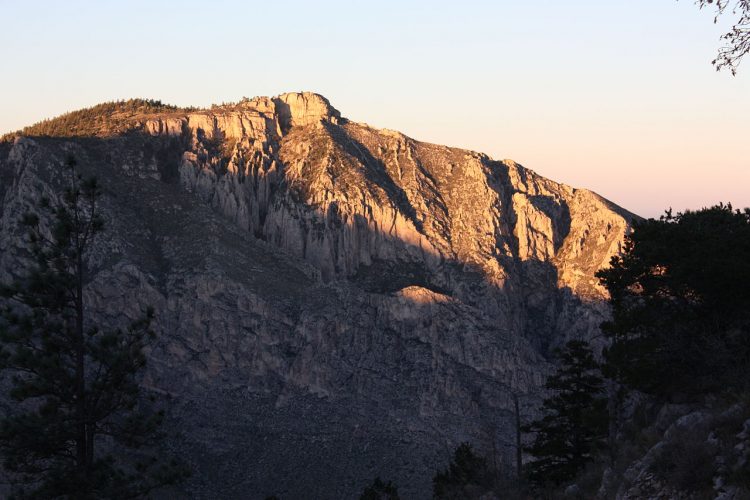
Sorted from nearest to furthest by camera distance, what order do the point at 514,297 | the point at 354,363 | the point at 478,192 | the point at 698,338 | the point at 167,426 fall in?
the point at 698,338 → the point at 167,426 → the point at 354,363 → the point at 514,297 → the point at 478,192

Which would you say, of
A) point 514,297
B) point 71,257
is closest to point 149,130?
point 514,297

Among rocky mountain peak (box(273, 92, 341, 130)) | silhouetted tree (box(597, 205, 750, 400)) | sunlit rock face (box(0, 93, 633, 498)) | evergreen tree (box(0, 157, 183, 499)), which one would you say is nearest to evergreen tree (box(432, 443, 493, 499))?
silhouetted tree (box(597, 205, 750, 400))

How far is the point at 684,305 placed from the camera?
4425 cm

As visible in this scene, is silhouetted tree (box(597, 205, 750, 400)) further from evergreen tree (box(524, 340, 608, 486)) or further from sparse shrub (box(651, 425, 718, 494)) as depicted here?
sparse shrub (box(651, 425, 718, 494))

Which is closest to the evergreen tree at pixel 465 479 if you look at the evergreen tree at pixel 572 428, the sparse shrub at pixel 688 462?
the evergreen tree at pixel 572 428

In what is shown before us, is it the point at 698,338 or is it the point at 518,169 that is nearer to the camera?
the point at 698,338

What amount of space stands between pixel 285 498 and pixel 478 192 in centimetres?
4836

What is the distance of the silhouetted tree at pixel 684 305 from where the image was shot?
4000 centimetres

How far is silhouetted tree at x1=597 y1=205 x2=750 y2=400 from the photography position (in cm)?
4000

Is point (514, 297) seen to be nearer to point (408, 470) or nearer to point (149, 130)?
point (408, 470)

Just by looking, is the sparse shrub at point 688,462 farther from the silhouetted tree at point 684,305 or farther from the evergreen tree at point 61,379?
the evergreen tree at point 61,379

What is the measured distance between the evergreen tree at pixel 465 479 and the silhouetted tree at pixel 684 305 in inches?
373

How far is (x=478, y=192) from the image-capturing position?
124625 mm

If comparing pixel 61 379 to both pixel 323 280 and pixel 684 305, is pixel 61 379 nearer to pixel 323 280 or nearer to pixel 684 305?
pixel 684 305
